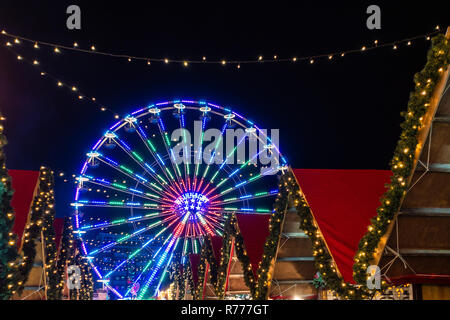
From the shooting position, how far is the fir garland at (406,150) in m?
6.30

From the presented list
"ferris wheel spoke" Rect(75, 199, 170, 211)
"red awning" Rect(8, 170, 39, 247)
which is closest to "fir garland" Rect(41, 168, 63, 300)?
"red awning" Rect(8, 170, 39, 247)

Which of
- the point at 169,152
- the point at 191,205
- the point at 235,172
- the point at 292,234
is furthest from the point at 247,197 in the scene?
the point at 292,234

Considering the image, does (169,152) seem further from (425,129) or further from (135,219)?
(425,129)

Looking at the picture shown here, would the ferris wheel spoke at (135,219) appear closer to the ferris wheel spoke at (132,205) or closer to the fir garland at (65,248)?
the ferris wheel spoke at (132,205)

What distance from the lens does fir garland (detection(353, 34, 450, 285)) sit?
20.7 ft

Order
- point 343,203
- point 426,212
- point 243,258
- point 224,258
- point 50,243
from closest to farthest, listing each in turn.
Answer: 1. point 426,212
2. point 343,203
3. point 50,243
4. point 243,258
5. point 224,258

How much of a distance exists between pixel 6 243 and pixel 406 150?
5381 millimetres

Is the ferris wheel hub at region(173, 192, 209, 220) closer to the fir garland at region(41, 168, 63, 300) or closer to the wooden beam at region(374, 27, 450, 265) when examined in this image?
the fir garland at region(41, 168, 63, 300)

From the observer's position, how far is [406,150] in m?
6.89

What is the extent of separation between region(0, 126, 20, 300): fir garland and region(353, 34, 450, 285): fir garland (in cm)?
475

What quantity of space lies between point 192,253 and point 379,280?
14.7 metres

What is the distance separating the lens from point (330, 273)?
8141mm
